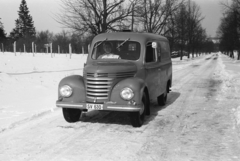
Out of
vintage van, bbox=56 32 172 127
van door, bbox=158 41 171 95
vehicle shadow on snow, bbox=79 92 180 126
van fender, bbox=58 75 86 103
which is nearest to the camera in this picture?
vintage van, bbox=56 32 172 127

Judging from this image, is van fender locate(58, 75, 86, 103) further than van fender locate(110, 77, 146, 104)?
Yes

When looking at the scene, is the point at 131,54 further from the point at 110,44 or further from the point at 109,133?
the point at 109,133

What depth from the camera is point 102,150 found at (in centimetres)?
448

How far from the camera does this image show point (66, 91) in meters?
5.98

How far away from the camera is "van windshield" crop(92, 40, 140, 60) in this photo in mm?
6653

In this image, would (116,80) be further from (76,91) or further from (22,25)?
(22,25)

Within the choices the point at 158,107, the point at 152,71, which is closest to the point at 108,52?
the point at 152,71

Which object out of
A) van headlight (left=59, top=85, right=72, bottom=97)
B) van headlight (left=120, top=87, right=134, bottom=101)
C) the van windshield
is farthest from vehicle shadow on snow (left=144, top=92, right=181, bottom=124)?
van headlight (left=59, top=85, right=72, bottom=97)

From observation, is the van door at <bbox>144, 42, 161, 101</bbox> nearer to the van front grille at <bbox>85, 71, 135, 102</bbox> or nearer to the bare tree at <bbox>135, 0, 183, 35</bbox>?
the van front grille at <bbox>85, 71, 135, 102</bbox>

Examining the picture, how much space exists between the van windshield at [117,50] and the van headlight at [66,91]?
1.32 m

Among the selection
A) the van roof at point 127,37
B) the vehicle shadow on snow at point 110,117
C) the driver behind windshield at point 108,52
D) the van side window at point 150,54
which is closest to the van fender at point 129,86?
the vehicle shadow on snow at point 110,117

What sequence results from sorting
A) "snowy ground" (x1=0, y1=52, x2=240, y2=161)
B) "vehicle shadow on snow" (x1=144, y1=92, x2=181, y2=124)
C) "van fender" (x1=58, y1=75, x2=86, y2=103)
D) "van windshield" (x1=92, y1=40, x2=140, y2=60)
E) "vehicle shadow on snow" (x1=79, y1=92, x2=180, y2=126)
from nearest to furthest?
"snowy ground" (x1=0, y1=52, x2=240, y2=161) < "van fender" (x1=58, y1=75, x2=86, y2=103) < "vehicle shadow on snow" (x1=79, y1=92, x2=180, y2=126) < "van windshield" (x1=92, y1=40, x2=140, y2=60) < "vehicle shadow on snow" (x1=144, y1=92, x2=181, y2=124)

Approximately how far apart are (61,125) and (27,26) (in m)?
84.4

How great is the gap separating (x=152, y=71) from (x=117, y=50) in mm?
1076
